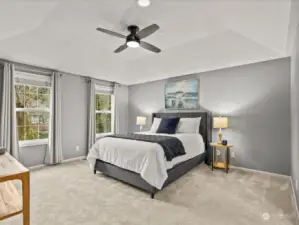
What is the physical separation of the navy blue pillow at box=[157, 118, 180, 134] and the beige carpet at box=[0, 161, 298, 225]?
3.91 feet

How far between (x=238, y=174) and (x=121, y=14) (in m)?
3.61

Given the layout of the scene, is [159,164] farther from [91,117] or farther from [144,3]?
[91,117]

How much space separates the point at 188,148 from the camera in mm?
3439

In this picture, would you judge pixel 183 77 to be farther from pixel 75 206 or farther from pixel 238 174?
pixel 75 206

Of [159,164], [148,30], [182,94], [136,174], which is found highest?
[148,30]

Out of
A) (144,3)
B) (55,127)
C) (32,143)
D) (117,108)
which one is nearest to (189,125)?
(117,108)

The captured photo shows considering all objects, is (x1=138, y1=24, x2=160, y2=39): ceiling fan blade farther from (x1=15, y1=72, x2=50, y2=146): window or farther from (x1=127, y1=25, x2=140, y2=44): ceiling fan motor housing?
(x1=15, y1=72, x2=50, y2=146): window

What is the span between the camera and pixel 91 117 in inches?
197

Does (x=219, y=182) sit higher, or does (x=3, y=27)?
(x=3, y=27)

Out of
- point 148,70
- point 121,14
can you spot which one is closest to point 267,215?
point 121,14

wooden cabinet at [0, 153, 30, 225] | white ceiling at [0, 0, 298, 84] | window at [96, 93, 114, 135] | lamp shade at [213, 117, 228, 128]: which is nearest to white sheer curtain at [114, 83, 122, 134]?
Answer: window at [96, 93, 114, 135]

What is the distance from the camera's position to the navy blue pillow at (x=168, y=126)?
4.21 meters

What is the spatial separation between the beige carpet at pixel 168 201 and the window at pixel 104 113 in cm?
229

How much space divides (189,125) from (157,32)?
2.27 meters
